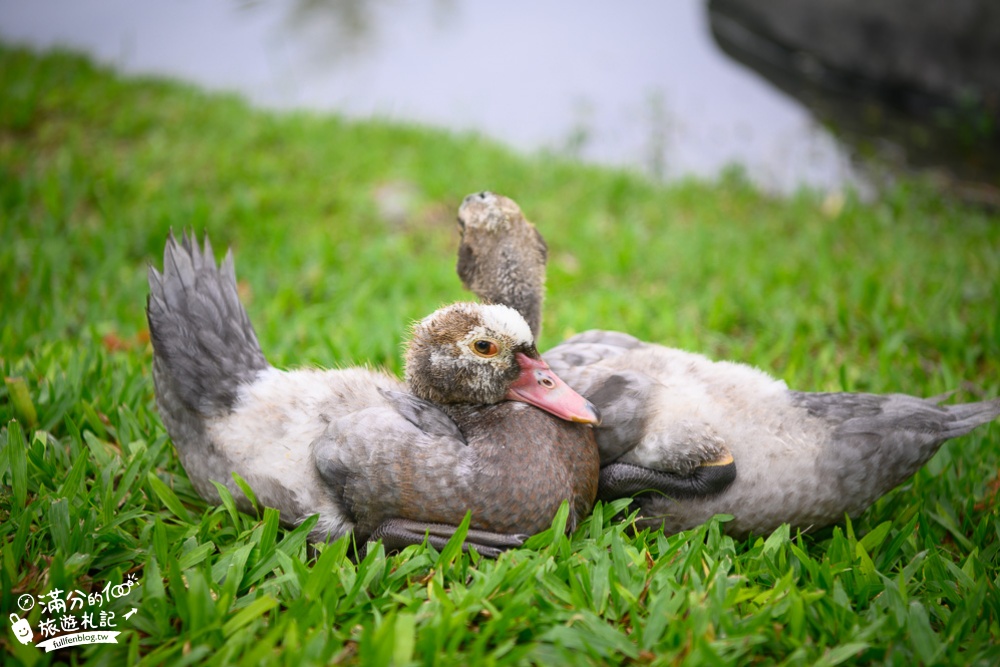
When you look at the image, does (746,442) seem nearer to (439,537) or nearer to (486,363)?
(486,363)

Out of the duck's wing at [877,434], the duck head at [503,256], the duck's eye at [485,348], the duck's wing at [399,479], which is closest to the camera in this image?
the duck's wing at [399,479]

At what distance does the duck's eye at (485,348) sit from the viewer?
7.74 ft

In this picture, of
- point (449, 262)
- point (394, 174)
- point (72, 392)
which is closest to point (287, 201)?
point (394, 174)

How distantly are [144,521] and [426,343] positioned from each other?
3.49 feet

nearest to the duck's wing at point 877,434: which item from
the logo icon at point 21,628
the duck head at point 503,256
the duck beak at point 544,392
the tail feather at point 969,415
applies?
the tail feather at point 969,415

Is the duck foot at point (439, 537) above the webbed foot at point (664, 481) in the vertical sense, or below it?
Result: below

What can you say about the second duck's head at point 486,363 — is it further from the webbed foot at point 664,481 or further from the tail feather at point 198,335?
the tail feather at point 198,335

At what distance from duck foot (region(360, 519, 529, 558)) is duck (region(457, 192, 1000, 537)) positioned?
1.49 feet

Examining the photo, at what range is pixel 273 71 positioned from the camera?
26.2 ft

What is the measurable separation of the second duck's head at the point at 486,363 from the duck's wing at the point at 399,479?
7.7 inches

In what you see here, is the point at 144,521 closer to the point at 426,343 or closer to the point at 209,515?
the point at 209,515

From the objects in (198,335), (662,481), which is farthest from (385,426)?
(662,481)

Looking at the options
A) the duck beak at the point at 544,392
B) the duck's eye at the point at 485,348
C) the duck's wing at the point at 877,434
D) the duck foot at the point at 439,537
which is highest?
the duck's eye at the point at 485,348

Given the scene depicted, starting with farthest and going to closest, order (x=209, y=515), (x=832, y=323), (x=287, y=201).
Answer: (x=287, y=201), (x=832, y=323), (x=209, y=515)
